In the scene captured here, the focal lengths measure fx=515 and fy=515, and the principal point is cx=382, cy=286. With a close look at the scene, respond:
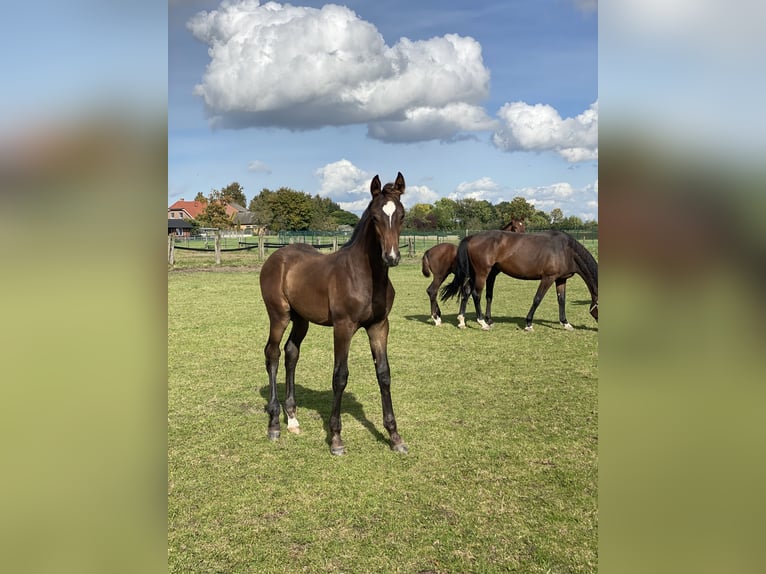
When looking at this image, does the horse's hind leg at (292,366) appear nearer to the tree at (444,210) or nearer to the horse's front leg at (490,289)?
the horse's front leg at (490,289)

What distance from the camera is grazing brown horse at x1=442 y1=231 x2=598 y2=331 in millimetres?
10414

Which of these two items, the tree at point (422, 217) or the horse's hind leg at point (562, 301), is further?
the tree at point (422, 217)

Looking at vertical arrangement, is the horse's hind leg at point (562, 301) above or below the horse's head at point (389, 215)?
below

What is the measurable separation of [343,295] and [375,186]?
1078mm

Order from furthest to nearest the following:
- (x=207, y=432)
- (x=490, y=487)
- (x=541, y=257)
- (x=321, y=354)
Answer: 1. (x=541, y=257)
2. (x=321, y=354)
3. (x=207, y=432)
4. (x=490, y=487)

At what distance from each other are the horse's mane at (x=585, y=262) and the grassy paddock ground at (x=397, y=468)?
1867 mm

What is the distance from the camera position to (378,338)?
16.0ft

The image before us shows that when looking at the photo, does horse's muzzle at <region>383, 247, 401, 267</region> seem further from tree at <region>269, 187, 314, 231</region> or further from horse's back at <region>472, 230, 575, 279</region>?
tree at <region>269, 187, 314, 231</region>

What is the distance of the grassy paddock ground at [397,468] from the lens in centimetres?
331

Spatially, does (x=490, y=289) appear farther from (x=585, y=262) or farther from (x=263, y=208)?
(x=263, y=208)

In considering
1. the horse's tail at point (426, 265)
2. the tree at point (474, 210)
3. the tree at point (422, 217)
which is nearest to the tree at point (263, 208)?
the tree at point (422, 217)
